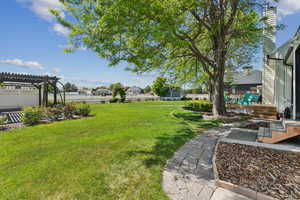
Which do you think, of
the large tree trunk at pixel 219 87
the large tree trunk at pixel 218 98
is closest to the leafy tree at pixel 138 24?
the large tree trunk at pixel 219 87

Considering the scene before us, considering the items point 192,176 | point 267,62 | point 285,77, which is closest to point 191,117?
point 285,77

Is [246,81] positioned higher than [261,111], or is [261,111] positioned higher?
[246,81]

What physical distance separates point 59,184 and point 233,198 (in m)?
2.75

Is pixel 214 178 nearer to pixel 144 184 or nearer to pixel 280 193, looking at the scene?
pixel 280 193

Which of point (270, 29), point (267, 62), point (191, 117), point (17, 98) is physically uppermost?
point (270, 29)

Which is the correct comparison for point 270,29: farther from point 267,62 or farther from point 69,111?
point 69,111

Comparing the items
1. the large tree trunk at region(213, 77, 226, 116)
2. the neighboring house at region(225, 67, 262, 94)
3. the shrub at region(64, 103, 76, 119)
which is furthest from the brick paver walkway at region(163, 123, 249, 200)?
the neighboring house at region(225, 67, 262, 94)

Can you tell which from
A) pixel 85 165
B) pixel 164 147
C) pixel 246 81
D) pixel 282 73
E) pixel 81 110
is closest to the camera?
pixel 85 165

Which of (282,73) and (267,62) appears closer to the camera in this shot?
(282,73)

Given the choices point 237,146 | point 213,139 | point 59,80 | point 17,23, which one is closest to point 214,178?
point 237,146

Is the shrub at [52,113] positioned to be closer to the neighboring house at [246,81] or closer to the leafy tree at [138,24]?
the leafy tree at [138,24]

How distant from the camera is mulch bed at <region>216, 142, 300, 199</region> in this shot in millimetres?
2297

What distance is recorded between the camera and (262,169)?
9.34 feet

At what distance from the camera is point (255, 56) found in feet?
47.6
